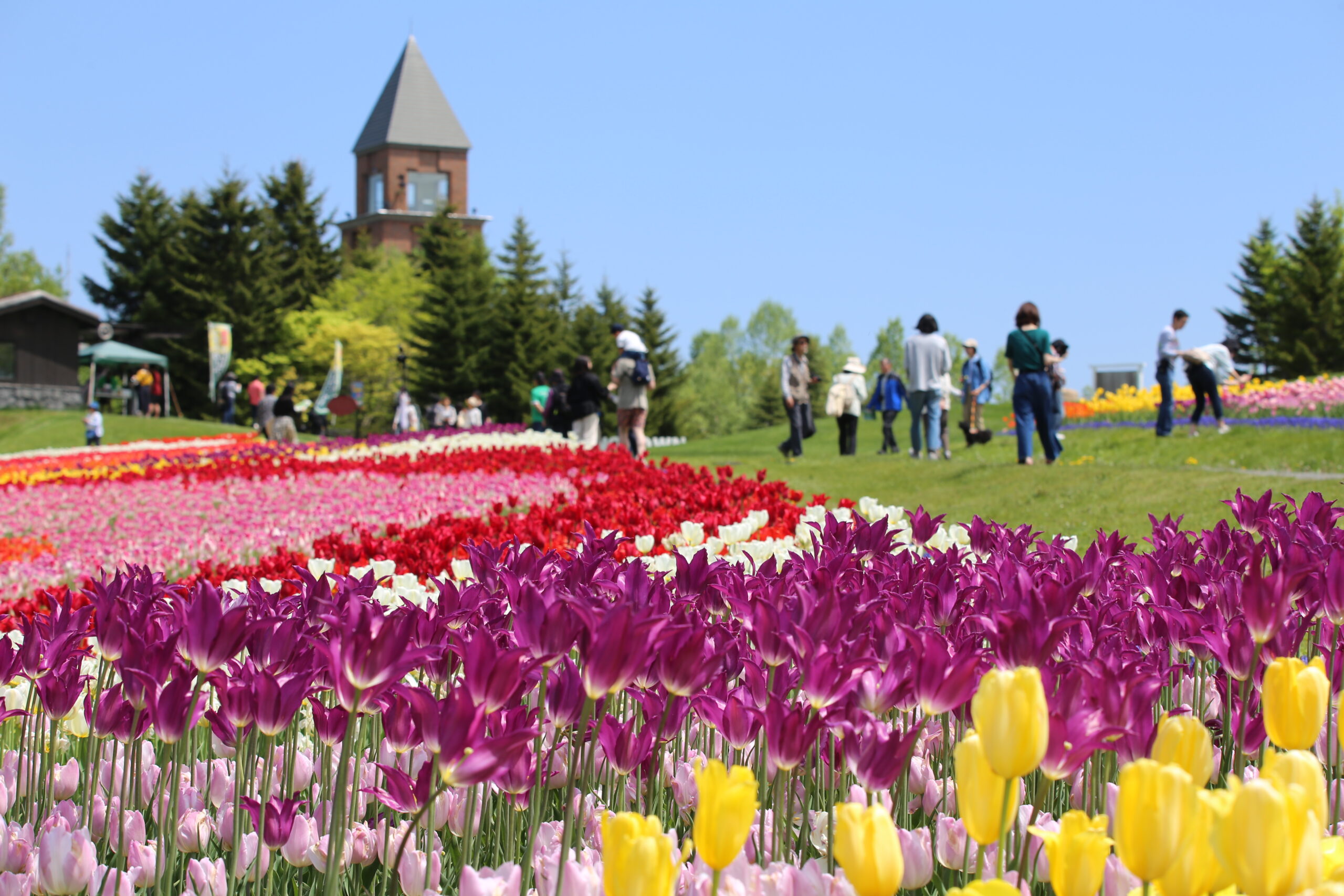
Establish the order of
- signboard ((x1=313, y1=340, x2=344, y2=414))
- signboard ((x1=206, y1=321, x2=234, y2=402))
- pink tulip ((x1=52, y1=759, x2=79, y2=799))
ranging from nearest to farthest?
1. pink tulip ((x1=52, y1=759, x2=79, y2=799))
2. signboard ((x1=313, y1=340, x2=344, y2=414))
3. signboard ((x1=206, y1=321, x2=234, y2=402))

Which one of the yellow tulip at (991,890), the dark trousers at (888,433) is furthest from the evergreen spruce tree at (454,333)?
the yellow tulip at (991,890)

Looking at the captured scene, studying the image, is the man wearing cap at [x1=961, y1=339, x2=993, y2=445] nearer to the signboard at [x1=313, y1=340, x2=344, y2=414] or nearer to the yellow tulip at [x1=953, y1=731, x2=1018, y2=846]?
the yellow tulip at [x1=953, y1=731, x2=1018, y2=846]

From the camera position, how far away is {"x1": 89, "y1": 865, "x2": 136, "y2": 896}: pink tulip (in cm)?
200

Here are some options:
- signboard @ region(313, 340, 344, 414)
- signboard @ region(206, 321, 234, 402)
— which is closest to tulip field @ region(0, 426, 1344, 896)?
signboard @ region(313, 340, 344, 414)

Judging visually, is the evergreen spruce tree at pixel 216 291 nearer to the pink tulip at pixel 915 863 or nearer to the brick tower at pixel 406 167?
the brick tower at pixel 406 167

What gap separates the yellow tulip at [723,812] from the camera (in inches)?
→ 51.3

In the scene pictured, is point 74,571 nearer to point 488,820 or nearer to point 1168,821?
point 488,820

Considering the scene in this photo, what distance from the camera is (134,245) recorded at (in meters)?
58.5

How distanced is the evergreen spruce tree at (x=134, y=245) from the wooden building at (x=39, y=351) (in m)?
14.8

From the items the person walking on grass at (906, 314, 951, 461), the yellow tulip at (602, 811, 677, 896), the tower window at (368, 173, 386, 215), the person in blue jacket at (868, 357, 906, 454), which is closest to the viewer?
the yellow tulip at (602, 811, 677, 896)

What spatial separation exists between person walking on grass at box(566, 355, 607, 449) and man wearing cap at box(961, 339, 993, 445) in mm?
5800

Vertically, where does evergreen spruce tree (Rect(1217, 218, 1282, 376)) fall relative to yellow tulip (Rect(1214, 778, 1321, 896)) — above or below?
above

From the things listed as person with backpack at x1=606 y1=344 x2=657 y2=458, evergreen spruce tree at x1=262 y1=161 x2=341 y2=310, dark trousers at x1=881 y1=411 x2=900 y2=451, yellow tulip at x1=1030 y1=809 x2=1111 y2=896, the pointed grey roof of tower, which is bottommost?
yellow tulip at x1=1030 y1=809 x2=1111 y2=896

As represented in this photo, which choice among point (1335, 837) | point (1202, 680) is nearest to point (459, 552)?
point (1202, 680)
